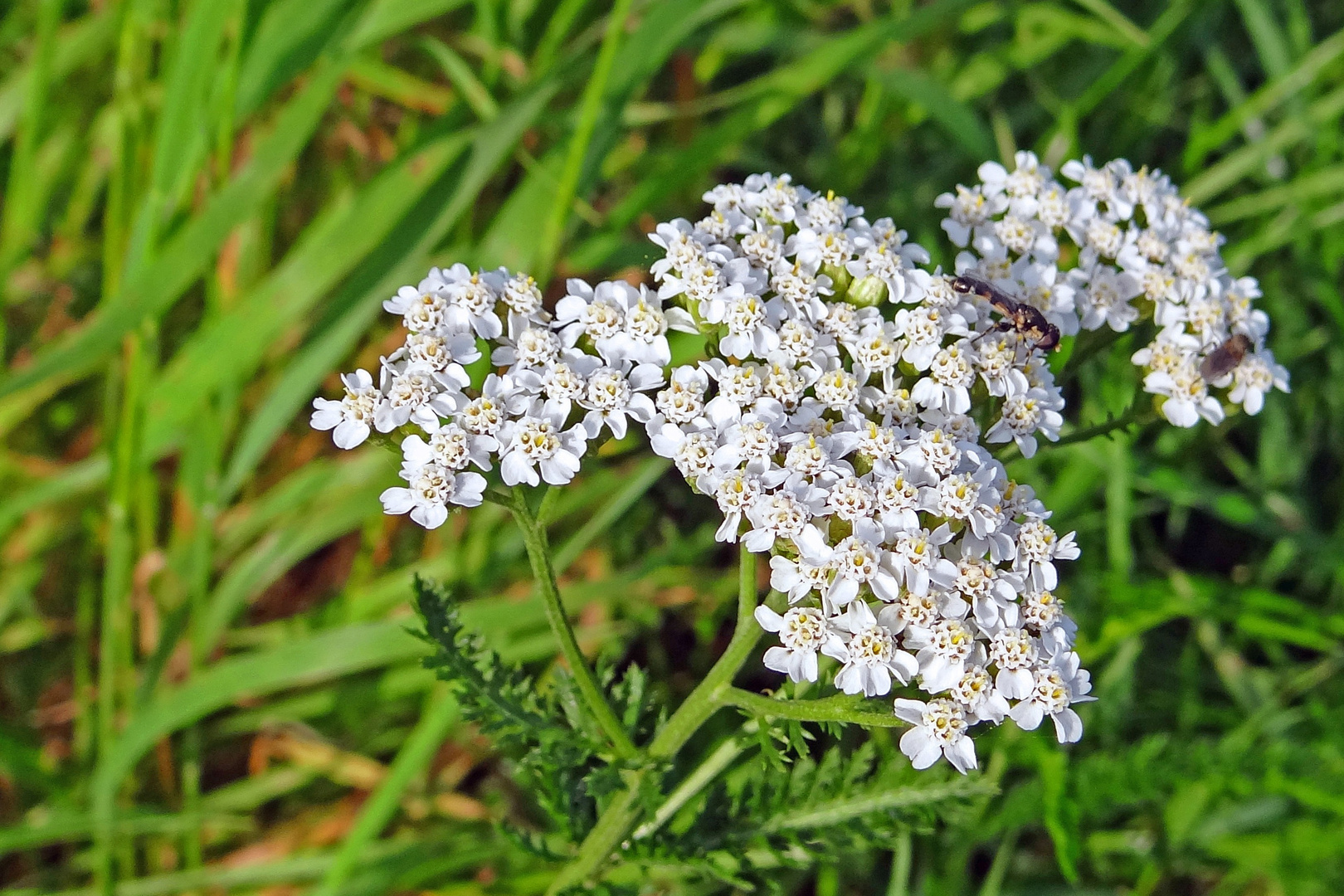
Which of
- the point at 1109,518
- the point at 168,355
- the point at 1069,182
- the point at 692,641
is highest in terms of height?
the point at 1069,182

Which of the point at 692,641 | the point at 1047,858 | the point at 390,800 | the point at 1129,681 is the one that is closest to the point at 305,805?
the point at 390,800

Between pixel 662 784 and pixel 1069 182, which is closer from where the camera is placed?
pixel 662 784

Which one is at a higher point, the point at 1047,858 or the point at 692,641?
the point at 692,641

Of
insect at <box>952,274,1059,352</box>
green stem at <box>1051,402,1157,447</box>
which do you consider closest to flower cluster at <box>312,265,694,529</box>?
insect at <box>952,274,1059,352</box>

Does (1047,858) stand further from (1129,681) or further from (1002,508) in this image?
(1002,508)

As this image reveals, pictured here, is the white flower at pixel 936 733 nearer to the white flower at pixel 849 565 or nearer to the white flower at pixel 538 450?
the white flower at pixel 849 565
